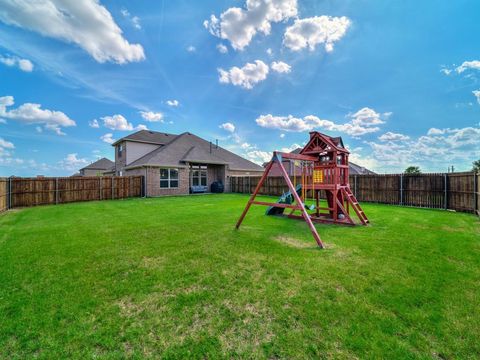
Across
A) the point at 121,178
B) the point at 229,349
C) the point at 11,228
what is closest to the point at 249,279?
the point at 229,349

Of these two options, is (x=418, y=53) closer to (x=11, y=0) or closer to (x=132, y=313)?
(x=132, y=313)

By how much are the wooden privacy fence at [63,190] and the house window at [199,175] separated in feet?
16.2

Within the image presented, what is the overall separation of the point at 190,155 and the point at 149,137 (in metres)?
5.55

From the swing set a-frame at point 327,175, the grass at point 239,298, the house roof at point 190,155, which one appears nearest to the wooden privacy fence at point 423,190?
the swing set a-frame at point 327,175

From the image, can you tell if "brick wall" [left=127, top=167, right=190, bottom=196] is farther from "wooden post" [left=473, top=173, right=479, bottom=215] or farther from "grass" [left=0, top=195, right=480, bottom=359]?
"wooden post" [left=473, top=173, right=479, bottom=215]

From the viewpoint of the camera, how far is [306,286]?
9.80 ft

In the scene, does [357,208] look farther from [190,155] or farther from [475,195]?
[190,155]

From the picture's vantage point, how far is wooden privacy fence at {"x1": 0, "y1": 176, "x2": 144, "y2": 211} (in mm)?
11860

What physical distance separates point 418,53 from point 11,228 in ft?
63.5

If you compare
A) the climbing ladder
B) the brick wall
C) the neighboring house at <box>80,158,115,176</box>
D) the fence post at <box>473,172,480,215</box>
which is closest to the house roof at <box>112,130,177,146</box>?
the brick wall

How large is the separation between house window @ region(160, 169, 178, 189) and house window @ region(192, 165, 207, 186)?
2270mm

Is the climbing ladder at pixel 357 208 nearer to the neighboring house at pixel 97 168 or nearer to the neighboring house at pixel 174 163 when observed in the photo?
the neighboring house at pixel 174 163

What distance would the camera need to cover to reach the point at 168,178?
708 inches

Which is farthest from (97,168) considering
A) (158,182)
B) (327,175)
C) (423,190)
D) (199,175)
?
(423,190)
